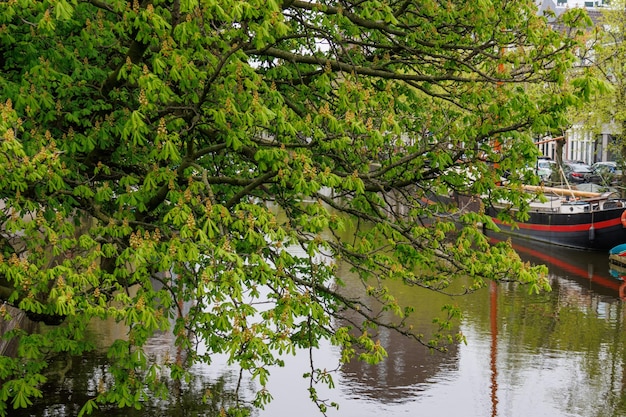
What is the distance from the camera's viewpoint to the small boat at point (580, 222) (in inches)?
1884

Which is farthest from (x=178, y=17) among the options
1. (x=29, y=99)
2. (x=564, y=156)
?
(x=564, y=156)

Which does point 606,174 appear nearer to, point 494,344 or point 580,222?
point 580,222

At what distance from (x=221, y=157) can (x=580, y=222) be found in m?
37.0

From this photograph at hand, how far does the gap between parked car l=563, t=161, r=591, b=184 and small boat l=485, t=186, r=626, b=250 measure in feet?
68.9

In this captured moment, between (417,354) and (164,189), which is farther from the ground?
(164,189)

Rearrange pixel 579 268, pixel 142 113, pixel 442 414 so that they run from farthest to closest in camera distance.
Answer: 1. pixel 579 268
2. pixel 442 414
3. pixel 142 113

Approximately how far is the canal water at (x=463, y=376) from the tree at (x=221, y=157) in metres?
5.31

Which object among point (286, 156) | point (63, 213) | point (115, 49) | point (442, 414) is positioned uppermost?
point (115, 49)

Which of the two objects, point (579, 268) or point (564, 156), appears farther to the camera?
point (564, 156)

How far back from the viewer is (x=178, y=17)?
40.3 feet

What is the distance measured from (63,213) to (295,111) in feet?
11.8

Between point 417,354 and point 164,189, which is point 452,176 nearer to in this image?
point 164,189

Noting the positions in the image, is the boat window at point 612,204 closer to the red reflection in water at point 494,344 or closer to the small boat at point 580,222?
the small boat at point 580,222

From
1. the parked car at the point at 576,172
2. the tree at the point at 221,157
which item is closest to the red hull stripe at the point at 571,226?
the parked car at the point at 576,172
